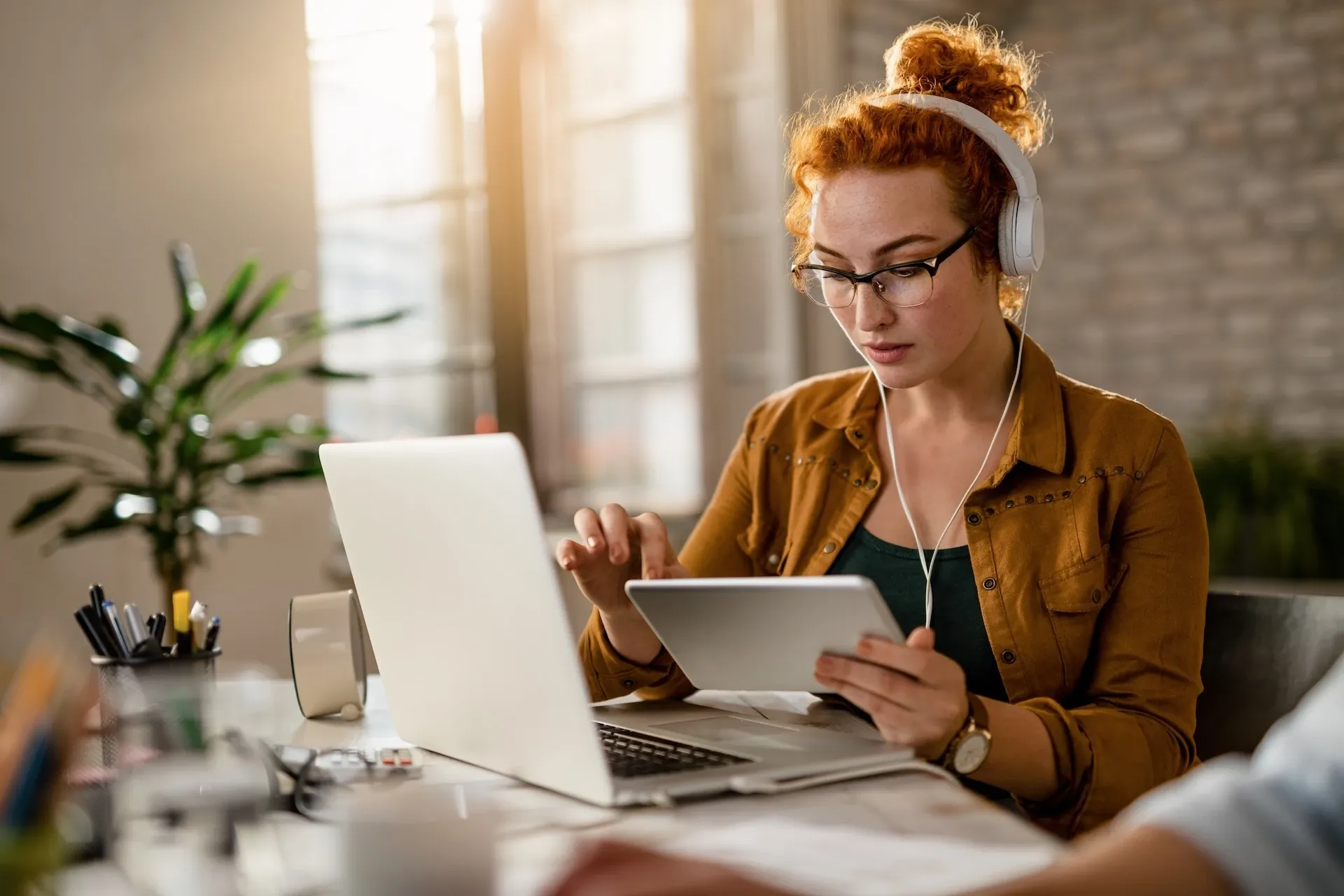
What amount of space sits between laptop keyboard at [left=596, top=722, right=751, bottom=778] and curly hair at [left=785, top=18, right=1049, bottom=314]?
62 centimetres

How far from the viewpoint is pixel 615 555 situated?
47.3 inches

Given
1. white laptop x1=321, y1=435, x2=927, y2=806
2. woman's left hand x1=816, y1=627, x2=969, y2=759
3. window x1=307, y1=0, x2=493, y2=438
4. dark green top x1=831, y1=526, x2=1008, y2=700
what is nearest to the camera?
white laptop x1=321, y1=435, x2=927, y2=806

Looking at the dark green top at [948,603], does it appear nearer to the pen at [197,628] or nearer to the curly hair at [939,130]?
the curly hair at [939,130]

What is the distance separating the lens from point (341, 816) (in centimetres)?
58

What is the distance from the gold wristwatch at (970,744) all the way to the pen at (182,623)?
651 millimetres

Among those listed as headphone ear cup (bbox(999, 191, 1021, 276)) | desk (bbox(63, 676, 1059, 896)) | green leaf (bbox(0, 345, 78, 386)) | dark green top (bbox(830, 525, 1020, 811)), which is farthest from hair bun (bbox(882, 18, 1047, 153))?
green leaf (bbox(0, 345, 78, 386))

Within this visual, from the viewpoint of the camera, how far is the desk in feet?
2.34

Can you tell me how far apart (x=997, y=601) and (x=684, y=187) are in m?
2.48

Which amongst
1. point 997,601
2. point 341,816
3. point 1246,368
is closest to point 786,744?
point 997,601

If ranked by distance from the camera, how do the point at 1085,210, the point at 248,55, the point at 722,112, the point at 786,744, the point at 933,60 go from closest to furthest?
1. the point at 786,744
2. the point at 933,60
3. the point at 248,55
4. the point at 722,112
5. the point at 1085,210

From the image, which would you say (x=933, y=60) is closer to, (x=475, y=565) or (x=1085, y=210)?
(x=475, y=565)

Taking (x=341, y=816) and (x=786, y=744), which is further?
(x=786, y=744)

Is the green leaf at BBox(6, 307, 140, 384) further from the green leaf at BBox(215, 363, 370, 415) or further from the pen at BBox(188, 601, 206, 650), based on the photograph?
the pen at BBox(188, 601, 206, 650)

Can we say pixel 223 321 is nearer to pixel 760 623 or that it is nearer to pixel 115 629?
pixel 115 629
